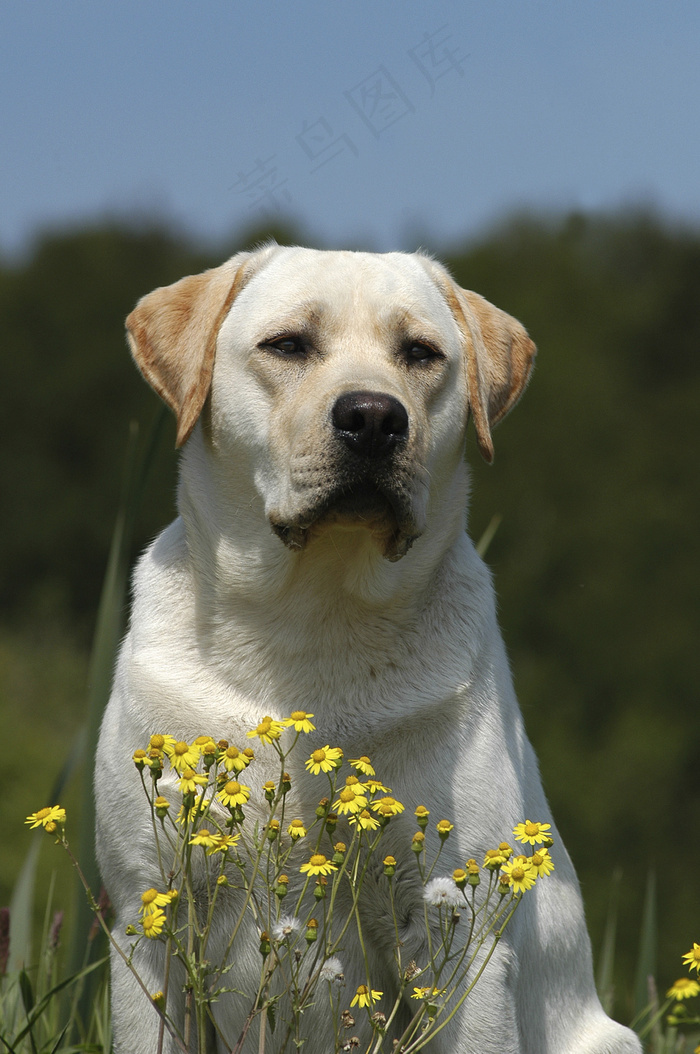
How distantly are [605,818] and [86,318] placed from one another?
56.2ft

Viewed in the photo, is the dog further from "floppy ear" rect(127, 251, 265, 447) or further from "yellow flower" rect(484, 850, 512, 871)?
"yellow flower" rect(484, 850, 512, 871)

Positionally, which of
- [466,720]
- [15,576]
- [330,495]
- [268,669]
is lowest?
[15,576]

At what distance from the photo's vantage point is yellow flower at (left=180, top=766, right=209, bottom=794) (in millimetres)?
2055

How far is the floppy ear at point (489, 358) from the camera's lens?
3.33 metres

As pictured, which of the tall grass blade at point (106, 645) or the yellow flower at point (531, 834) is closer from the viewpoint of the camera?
the yellow flower at point (531, 834)

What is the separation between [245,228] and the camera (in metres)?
27.0

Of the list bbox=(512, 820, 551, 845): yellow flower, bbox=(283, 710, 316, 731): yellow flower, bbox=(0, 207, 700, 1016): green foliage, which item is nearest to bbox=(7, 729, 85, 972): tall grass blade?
bbox=(283, 710, 316, 731): yellow flower

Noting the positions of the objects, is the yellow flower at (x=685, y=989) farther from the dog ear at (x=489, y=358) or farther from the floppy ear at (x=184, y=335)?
the floppy ear at (x=184, y=335)

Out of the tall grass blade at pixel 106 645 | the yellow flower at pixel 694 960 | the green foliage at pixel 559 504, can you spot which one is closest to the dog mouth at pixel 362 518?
the tall grass blade at pixel 106 645

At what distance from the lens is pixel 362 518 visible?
292cm

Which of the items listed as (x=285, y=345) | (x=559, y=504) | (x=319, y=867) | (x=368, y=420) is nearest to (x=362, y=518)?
(x=368, y=420)

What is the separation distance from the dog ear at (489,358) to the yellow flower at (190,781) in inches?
57.8

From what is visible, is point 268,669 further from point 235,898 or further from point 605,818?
point 605,818

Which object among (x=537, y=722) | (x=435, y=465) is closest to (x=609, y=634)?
(x=537, y=722)
